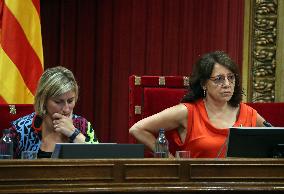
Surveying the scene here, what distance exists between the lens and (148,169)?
206 centimetres

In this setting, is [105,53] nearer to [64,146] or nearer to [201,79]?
[201,79]

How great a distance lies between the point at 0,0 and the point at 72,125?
1836 millimetres

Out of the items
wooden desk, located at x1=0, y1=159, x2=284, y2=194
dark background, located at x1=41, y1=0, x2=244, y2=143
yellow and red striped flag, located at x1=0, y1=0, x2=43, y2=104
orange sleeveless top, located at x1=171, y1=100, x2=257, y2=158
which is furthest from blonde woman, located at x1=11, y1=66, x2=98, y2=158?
dark background, located at x1=41, y1=0, x2=244, y2=143

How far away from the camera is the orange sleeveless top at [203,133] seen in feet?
10.6

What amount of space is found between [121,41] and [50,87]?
7.79 ft

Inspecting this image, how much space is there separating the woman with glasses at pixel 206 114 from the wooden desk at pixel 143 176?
1.09 metres

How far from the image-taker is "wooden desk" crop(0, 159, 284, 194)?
6.42 feet

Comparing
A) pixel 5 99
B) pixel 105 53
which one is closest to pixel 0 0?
pixel 5 99

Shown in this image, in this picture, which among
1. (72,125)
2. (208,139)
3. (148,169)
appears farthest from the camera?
(208,139)

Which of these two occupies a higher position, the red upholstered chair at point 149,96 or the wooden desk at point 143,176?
the red upholstered chair at point 149,96

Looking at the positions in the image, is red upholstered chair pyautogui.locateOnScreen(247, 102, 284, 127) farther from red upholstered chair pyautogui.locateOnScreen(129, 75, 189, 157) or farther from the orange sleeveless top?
red upholstered chair pyautogui.locateOnScreen(129, 75, 189, 157)

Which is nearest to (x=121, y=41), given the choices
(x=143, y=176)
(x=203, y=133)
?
(x=203, y=133)

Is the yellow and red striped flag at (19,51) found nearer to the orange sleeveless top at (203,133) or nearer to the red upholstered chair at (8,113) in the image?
the red upholstered chair at (8,113)

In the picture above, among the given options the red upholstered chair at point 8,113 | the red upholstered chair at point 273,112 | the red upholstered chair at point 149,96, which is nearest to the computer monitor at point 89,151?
the red upholstered chair at point 8,113
